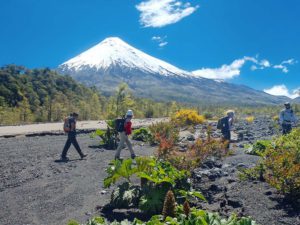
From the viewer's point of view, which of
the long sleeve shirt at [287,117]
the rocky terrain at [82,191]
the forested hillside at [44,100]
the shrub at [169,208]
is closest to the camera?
the shrub at [169,208]

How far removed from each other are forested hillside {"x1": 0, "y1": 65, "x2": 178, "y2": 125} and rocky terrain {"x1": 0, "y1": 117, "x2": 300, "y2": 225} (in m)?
13.2

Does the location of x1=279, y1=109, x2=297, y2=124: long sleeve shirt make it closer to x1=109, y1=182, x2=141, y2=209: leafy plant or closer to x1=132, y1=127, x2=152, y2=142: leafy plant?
x1=132, y1=127, x2=152, y2=142: leafy plant

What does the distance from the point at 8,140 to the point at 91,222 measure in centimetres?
1489

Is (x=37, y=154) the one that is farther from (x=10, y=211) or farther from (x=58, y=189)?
(x=10, y=211)

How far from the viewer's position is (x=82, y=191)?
28.4 feet

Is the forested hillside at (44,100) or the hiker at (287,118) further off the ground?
the forested hillside at (44,100)

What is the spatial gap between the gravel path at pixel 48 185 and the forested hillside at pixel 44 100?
461 inches

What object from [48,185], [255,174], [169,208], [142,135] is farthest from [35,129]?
[169,208]

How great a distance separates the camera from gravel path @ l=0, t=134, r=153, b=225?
707 cm

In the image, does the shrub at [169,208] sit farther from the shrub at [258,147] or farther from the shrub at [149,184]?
the shrub at [258,147]

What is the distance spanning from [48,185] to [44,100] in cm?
3457

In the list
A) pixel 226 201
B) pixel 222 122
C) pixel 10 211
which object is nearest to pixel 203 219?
pixel 226 201

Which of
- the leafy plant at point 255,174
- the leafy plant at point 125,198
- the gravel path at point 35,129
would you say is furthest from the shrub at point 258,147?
the gravel path at point 35,129

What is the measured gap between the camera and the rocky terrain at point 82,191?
684 centimetres
